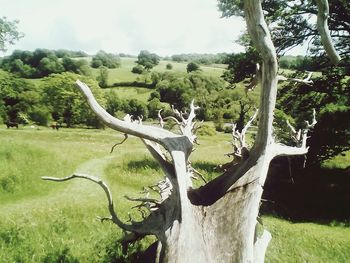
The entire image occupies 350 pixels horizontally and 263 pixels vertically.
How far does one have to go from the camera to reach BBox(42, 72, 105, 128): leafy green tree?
3115 inches

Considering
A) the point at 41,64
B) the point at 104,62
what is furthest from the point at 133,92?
the point at 104,62

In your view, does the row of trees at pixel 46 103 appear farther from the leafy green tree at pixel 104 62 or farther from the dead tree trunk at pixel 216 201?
the dead tree trunk at pixel 216 201

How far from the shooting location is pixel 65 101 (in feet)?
270

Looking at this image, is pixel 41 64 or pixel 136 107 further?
pixel 41 64

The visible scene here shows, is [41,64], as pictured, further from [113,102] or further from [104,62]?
[113,102]

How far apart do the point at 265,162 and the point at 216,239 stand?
57.7 inches

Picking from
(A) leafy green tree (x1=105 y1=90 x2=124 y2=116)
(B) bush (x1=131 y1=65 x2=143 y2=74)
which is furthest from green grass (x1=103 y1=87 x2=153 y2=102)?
(B) bush (x1=131 y1=65 x2=143 y2=74)

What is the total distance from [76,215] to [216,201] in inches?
324

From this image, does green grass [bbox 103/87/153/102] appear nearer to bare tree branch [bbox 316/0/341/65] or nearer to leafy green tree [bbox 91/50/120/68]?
leafy green tree [bbox 91/50/120/68]

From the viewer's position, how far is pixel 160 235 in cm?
571

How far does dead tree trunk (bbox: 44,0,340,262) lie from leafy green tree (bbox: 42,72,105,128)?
73346 mm

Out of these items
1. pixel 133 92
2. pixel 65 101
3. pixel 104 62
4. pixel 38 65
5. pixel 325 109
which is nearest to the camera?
pixel 325 109

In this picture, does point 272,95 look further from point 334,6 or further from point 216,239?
point 334,6

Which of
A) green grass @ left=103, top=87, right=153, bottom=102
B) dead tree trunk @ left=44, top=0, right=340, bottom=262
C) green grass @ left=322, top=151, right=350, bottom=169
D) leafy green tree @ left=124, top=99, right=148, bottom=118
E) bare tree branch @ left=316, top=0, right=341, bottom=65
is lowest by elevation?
leafy green tree @ left=124, top=99, right=148, bottom=118
